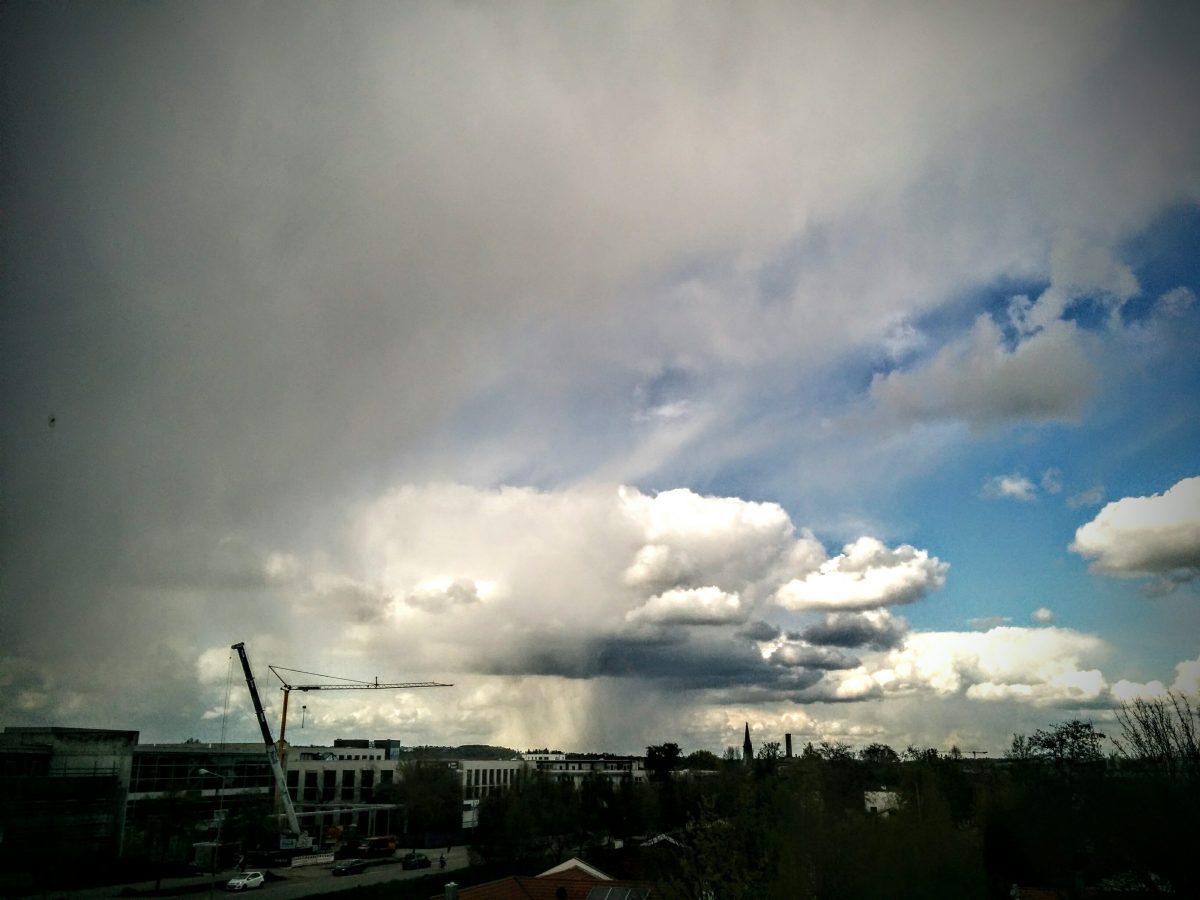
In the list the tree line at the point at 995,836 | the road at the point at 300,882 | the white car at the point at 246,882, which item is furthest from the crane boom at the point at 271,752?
the tree line at the point at 995,836

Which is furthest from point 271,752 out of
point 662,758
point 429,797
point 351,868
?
point 662,758

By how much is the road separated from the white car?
0.63 m

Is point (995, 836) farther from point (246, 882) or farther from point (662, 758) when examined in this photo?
point (662, 758)

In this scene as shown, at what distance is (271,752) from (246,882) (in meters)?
40.4

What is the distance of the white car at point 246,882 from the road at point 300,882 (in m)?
0.63

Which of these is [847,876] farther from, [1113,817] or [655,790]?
[655,790]

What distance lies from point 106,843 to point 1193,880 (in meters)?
63.3

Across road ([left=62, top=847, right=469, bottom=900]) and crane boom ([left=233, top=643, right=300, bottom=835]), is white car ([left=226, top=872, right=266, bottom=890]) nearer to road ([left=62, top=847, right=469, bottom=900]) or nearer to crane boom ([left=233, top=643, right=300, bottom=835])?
road ([left=62, top=847, right=469, bottom=900])

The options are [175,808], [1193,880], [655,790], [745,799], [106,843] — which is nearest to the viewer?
[1193,880]

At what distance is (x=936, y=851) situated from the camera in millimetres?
25656

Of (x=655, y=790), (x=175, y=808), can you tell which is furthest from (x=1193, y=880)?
(x=655, y=790)

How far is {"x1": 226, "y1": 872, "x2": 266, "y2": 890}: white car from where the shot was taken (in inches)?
2363

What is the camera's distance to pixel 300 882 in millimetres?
66125

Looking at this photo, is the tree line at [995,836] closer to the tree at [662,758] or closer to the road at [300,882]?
the road at [300,882]
